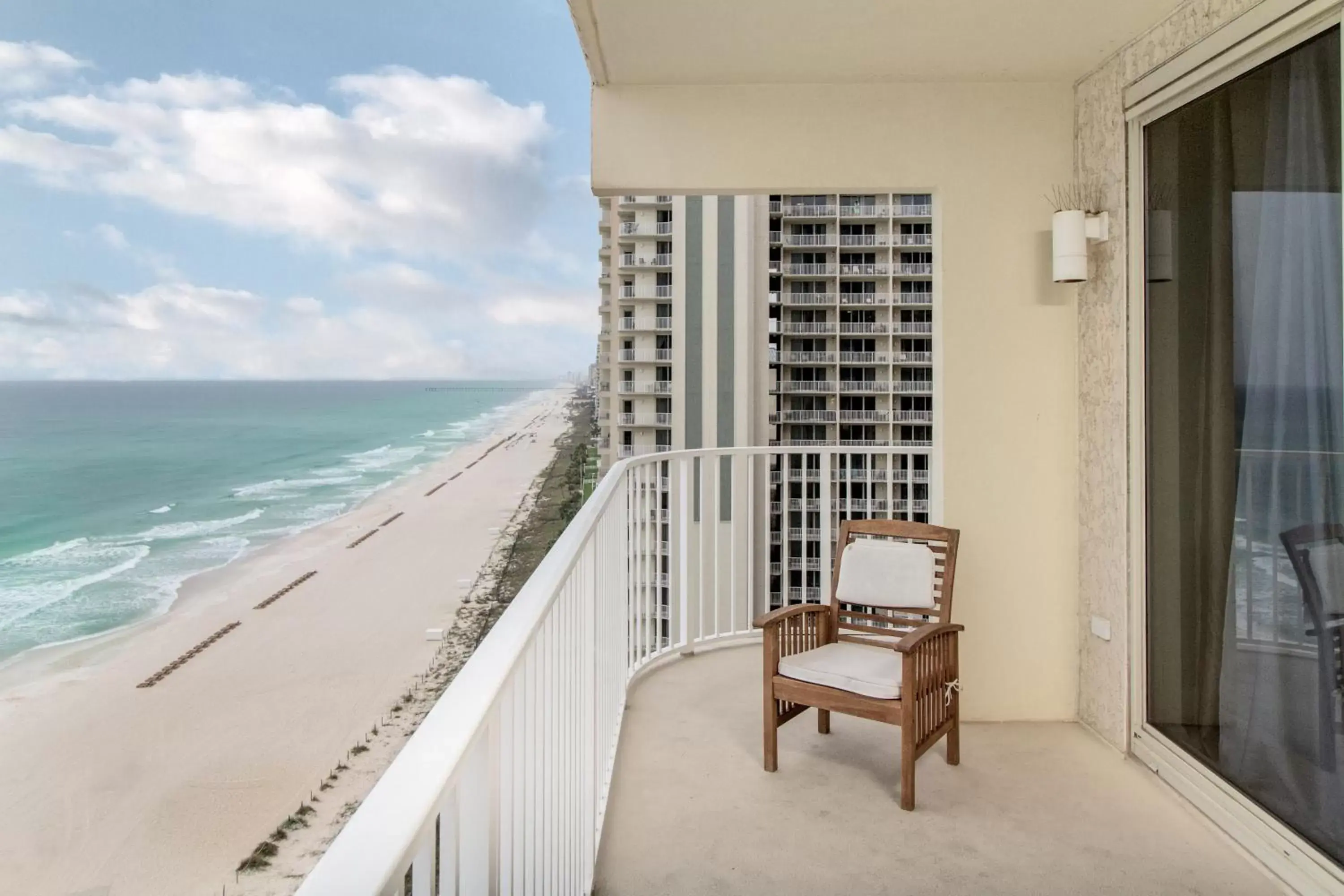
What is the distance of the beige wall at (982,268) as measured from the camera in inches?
128

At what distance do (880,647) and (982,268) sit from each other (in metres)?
1.51

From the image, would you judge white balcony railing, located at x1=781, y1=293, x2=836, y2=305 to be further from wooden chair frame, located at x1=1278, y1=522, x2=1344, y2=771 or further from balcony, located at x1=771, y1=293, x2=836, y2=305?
wooden chair frame, located at x1=1278, y1=522, x2=1344, y2=771

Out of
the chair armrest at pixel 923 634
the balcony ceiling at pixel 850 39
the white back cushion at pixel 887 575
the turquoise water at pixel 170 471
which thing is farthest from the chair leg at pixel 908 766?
the turquoise water at pixel 170 471

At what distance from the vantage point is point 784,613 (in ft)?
9.57

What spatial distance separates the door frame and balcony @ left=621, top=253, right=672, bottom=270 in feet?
46.4

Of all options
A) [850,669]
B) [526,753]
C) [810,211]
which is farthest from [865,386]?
[526,753]

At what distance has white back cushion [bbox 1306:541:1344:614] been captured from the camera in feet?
6.66

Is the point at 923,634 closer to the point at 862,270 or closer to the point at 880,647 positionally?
the point at 880,647

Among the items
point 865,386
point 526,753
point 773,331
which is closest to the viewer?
point 526,753

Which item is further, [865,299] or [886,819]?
[865,299]

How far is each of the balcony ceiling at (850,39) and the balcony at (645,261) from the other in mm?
13626

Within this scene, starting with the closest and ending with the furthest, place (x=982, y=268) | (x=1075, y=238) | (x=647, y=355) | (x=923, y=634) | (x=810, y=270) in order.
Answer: (x=923, y=634) < (x=1075, y=238) < (x=982, y=268) < (x=647, y=355) < (x=810, y=270)

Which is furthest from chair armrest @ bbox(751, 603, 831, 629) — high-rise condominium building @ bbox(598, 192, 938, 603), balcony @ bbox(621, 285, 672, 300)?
balcony @ bbox(621, 285, 672, 300)

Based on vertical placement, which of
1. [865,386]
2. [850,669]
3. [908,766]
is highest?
[865,386]
